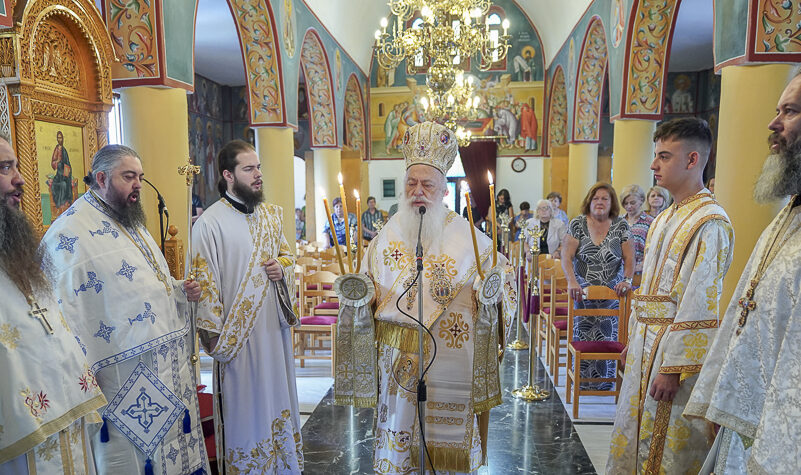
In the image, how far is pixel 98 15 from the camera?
11.9ft

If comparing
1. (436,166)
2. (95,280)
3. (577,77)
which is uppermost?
(577,77)

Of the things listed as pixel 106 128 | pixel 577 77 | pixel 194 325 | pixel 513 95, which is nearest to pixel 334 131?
pixel 577 77

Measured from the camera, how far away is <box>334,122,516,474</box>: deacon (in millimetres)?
2422

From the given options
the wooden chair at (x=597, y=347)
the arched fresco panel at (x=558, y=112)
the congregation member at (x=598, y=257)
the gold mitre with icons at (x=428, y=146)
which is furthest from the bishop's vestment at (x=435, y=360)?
the arched fresco panel at (x=558, y=112)

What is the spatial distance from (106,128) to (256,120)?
13.7 feet

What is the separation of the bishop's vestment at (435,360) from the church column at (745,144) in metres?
3.29

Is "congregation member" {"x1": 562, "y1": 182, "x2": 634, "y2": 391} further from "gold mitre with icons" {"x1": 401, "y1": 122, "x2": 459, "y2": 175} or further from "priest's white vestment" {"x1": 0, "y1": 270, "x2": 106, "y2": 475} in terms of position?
"priest's white vestment" {"x1": 0, "y1": 270, "x2": 106, "y2": 475}

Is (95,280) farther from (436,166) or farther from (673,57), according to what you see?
(673,57)

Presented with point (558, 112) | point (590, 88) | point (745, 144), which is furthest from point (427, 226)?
point (558, 112)

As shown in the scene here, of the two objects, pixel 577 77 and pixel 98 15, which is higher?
pixel 577 77

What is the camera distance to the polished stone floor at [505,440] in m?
3.44

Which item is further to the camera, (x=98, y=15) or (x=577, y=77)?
(x=577, y=77)

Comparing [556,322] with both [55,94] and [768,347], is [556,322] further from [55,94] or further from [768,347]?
[55,94]

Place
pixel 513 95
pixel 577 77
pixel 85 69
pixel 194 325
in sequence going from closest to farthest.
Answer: pixel 194 325, pixel 85 69, pixel 577 77, pixel 513 95
